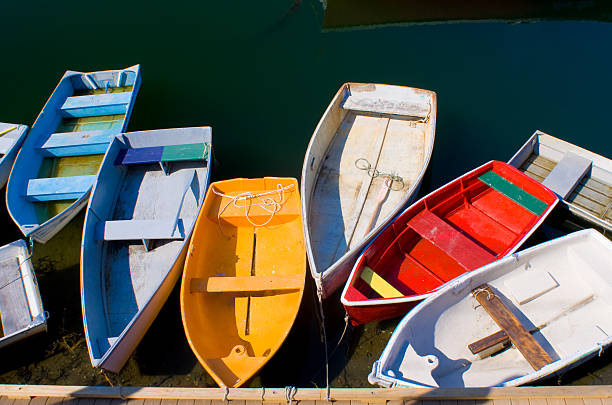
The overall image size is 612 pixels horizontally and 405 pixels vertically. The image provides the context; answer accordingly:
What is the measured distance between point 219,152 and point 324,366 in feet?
21.3

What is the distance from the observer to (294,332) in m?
8.27

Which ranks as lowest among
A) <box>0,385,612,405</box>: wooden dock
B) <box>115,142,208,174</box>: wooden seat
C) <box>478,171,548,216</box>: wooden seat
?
<box>0,385,612,405</box>: wooden dock

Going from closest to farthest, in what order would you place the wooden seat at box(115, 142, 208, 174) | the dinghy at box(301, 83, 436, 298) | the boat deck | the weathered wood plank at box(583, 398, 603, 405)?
the weathered wood plank at box(583, 398, 603, 405) → the dinghy at box(301, 83, 436, 298) → the boat deck → the wooden seat at box(115, 142, 208, 174)

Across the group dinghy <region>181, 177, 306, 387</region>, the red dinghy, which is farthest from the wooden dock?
the red dinghy

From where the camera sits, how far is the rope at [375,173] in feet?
29.9

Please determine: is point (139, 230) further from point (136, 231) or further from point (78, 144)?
point (78, 144)

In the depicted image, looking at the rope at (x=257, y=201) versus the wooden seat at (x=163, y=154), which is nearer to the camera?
the rope at (x=257, y=201)

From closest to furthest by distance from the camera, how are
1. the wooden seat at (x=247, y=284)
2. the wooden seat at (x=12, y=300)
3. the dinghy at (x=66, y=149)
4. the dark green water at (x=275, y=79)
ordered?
the wooden seat at (x=247, y=284) < the wooden seat at (x=12, y=300) < the dark green water at (x=275, y=79) < the dinghy at (x=66, y=149)

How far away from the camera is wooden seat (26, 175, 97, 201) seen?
30.6ft

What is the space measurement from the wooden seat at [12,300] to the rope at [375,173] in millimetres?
7311

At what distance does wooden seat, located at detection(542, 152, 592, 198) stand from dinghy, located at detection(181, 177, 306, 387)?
5.83 meters

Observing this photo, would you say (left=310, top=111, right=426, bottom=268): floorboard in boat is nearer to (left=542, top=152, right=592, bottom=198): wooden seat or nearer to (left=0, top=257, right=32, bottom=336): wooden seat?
(left=542, top=152, right=592, bottom=198): wooden seat

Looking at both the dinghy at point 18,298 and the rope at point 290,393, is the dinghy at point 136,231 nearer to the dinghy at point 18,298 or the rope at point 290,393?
the dinghy at point 18,298

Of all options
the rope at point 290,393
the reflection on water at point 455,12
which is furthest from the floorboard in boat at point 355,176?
the reflection on water at point 455,12
